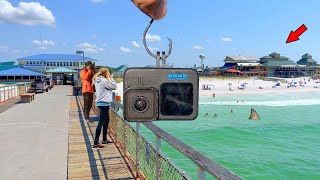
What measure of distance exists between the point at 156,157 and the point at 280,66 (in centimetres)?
11995

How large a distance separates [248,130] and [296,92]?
51.4 m

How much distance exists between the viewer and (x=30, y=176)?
4953 mm

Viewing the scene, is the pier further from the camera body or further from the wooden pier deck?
the camera body

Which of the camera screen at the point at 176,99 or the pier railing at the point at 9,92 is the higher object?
the camera screen at the point at 176,99

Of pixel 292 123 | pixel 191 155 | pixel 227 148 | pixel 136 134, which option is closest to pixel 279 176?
pixel 227 148

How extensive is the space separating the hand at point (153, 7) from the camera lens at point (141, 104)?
496 millimetres

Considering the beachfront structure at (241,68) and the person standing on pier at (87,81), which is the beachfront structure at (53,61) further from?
the person standing on pier at (87,81)

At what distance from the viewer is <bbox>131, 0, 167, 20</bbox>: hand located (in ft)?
3.97

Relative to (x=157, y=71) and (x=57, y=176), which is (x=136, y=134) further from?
(x=157, y=71)

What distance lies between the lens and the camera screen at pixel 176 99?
1666 millimetres

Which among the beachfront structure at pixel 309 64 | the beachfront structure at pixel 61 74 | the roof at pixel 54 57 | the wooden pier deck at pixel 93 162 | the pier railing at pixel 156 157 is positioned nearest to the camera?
the pier railing at pixel 156 157

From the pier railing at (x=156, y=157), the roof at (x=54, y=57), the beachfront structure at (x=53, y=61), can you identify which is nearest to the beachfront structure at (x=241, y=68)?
the roof at (x=54, y=57)

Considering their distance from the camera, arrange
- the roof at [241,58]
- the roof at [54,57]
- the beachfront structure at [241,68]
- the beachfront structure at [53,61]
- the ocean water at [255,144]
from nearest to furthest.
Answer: the ocean water at [255,144] → the beachfront structure at [53,61] → the roof at [54,57] → the beachfront structure at [241,68] → the roof at [241,58]

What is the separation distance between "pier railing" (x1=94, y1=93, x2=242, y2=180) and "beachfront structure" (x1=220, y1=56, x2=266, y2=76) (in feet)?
349
